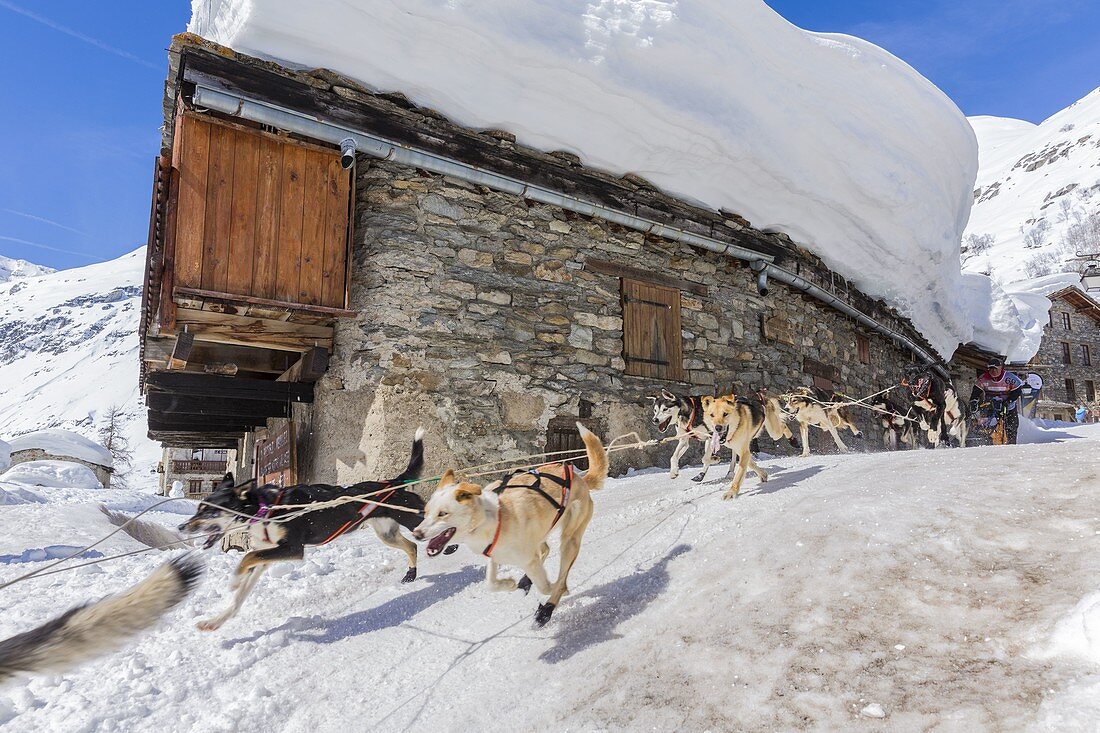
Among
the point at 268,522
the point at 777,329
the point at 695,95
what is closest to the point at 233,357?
the point at 268,522

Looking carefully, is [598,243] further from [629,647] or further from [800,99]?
[629,647]

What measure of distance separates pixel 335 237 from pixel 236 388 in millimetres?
2355

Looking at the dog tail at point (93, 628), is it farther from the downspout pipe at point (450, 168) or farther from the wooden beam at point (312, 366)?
the downspout pipe at point (450, 168)

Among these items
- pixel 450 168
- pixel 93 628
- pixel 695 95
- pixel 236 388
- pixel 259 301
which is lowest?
pixel 93 628

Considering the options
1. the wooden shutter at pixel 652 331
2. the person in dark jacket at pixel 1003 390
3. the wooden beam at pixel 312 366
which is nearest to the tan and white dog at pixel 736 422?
the wooden shutter at pixel 652 331

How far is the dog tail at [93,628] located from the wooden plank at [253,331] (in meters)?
5.12

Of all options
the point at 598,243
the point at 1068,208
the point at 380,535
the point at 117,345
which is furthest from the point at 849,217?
the point at 117,345

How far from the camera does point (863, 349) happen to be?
1330cm

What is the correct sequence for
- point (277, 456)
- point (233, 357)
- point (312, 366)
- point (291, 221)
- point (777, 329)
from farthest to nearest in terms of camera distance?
point (777, 329) → point (233, 357) → point (277, 456) → point (312, 366) → point (291, 221)

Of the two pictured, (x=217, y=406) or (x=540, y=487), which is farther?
(x=217, y=406)

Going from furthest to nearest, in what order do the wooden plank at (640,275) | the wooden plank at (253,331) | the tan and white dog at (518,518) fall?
1. the wooden plank at (640,275)
2. the wooden plank at (253,331)
3. the tan and white dog at (518,518)

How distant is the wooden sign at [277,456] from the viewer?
26.1ft

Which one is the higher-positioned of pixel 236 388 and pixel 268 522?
pixel 236 388

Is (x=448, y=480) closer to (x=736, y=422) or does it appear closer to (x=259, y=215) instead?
(x=736, y=422)
